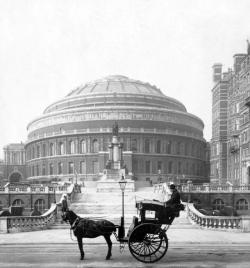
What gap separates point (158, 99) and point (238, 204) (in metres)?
45.4

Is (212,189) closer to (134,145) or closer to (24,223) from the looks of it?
(24,223)

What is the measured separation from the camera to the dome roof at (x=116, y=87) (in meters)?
93.6

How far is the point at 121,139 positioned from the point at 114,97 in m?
12.0

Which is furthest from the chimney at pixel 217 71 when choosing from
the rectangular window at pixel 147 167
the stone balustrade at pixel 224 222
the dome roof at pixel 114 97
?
the stone balustrade at pixel 224 222

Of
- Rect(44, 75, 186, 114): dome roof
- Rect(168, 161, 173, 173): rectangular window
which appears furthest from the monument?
Rect(44, 75, 186, 114): dome roof

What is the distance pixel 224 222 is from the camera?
25.7m

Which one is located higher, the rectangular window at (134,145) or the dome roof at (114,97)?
the dome roof at (114,97)

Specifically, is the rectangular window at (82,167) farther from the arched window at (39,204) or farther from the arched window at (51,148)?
the arched window at (39,204)

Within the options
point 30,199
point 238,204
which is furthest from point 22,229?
point 238,204

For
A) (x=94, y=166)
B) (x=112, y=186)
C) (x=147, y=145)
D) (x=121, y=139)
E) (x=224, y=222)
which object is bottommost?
(x=224, y=222)

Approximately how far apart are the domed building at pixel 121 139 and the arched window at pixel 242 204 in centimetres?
2894

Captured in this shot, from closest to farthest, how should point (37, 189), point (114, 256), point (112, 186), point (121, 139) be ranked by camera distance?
1. point (114, 256)
2. point (37, 189)
3. point (112, 186)
4. point (121, 139)

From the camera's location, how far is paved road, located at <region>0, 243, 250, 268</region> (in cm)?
1360

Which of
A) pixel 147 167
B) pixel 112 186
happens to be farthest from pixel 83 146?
pixel 112 186
